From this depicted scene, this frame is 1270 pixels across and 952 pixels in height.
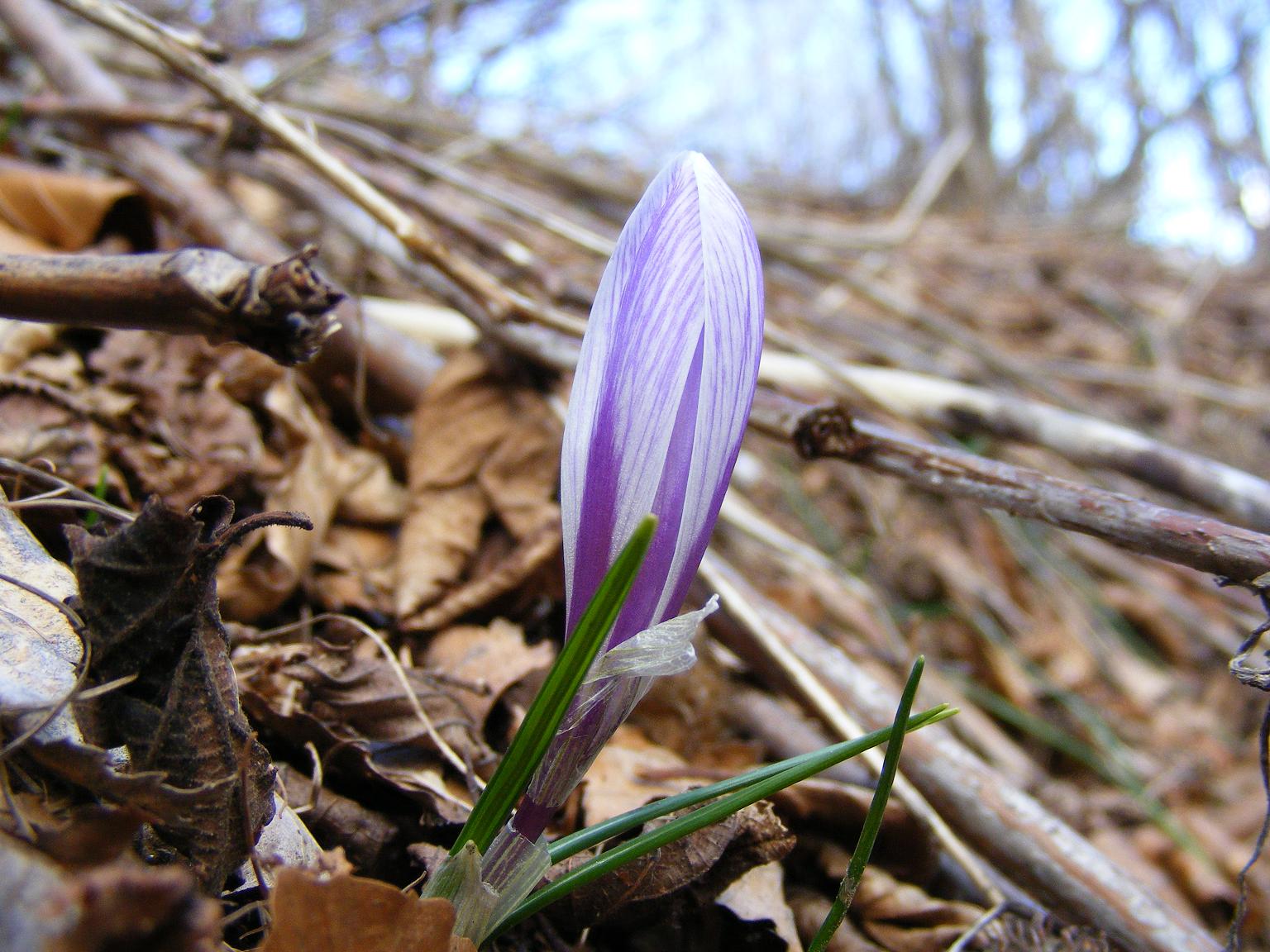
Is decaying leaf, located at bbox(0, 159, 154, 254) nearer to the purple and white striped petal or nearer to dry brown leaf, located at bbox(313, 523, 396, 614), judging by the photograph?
dry brown leaf, located at bbox(313, 523, 396, 614)

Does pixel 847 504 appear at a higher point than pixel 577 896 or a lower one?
lower

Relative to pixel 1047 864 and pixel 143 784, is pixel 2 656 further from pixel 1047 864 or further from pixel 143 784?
pixel 1047 864

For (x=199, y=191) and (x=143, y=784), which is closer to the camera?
(x=143, y=784)

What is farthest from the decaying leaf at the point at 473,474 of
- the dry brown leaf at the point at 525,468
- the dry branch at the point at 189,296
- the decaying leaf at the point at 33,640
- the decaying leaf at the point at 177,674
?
the dry branch at the point at 189,296

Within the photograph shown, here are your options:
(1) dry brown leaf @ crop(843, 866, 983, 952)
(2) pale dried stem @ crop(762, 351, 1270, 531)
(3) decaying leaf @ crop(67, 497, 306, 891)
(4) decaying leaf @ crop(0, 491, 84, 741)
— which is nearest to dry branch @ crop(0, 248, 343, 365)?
(3) decaying leaf @ crop(67, 497, 306, 891)

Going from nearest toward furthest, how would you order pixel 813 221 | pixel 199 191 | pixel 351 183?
1. pixel 351 183
2. pixel 199 191
3. pixel 813 221

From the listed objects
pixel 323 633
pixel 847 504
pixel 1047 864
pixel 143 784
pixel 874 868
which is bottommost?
pixel 847 504

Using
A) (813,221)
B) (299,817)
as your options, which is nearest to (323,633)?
(299,817)
